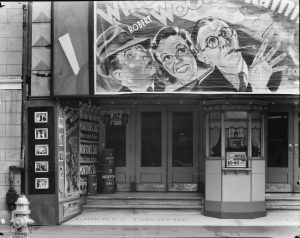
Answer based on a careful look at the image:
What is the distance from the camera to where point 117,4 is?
11906 mm

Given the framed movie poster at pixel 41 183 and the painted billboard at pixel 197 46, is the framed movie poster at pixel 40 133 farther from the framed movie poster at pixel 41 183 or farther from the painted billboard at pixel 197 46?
the painted billboard at pixel 197 46

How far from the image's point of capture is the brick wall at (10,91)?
12359 mm

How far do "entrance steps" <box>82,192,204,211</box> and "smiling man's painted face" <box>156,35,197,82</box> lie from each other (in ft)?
11.3

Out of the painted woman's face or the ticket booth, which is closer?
the painted woman's face

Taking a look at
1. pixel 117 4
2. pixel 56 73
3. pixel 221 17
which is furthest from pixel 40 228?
pixel 221 17

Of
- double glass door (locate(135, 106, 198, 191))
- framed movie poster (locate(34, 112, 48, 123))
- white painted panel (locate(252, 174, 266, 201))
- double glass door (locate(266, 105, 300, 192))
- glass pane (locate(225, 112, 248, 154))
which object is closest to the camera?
framed movie poster (locate(34, 112, 48, 123))

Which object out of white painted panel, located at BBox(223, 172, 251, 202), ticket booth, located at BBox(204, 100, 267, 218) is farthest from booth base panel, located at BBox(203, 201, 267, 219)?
white painted panel, located at BBox(223, 172, 251, 202)

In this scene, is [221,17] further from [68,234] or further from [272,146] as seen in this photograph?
[68,234]

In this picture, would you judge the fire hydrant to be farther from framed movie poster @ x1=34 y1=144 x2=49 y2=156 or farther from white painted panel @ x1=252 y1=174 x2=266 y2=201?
white painted panel @ x1=252 y1=174 x2=266 y2=201

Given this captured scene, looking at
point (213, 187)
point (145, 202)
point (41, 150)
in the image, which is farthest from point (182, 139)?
point (41, 150)

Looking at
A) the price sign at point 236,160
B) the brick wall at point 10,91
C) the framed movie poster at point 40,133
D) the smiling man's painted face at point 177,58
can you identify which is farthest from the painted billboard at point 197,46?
the brick wall at point 10,91

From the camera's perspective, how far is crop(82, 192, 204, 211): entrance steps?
13.4 m

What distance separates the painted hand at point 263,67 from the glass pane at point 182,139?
338cm

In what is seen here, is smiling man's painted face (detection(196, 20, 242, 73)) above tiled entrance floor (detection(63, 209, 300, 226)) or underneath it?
above
